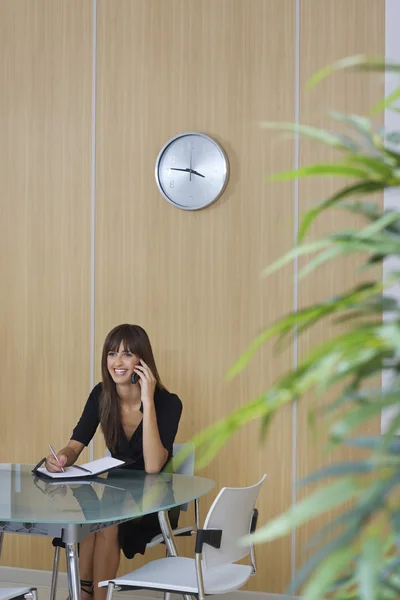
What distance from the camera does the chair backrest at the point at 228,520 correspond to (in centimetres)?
285

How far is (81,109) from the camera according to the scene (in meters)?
4.71

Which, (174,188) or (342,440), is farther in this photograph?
(174,188)

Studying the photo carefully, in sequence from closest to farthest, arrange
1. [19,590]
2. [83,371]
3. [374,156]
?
[374,156] → [19,590] → [83,371]

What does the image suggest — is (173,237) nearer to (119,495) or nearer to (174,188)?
(174,188)

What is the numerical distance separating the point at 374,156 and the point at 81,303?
397cm

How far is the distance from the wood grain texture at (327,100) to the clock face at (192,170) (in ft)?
1.45

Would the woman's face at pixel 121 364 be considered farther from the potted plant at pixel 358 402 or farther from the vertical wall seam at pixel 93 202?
the potted plant at pixel 358 402

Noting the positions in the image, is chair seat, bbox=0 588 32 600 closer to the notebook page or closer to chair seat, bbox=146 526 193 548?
the notebook page

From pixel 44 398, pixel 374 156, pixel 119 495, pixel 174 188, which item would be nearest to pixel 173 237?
A: pixel 174 188

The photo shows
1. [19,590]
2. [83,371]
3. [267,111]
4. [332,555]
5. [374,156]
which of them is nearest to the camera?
[332,555]

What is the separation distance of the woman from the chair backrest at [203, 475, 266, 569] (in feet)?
2.39

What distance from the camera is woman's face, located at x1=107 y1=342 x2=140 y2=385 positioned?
3.84 m

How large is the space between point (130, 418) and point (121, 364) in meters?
0.26


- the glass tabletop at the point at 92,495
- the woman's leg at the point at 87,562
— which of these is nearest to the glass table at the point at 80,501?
the glass tabletop at the point at 92,495
